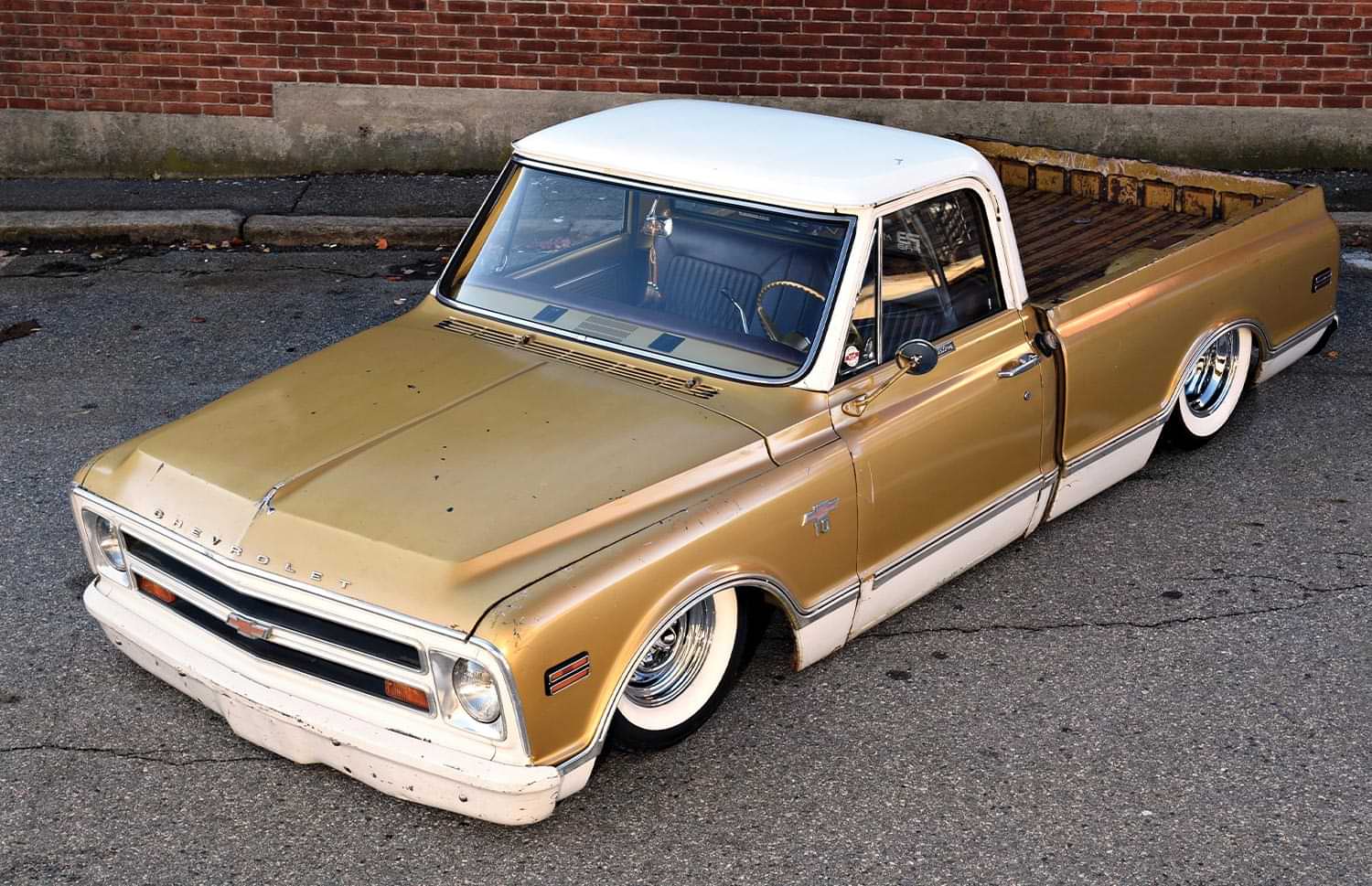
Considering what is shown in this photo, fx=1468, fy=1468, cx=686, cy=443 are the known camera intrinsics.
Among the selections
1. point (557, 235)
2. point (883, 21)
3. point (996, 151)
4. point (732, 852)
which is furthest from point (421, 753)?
point (883, 21)

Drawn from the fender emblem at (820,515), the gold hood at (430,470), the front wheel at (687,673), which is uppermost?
the gold hood at (430,470)

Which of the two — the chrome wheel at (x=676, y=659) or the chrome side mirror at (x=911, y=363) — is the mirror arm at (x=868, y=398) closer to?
the chrome side mirror at (x=911, y=363)

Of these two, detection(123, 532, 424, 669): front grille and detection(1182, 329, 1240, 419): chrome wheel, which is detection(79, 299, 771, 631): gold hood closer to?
detection(123, 532, 424, 669): front grille

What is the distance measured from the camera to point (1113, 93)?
952 centimetres

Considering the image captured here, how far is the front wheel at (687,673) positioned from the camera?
13.7 feet

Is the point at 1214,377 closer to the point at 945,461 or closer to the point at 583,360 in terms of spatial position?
the point at 945,461

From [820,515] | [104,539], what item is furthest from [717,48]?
[104,539]

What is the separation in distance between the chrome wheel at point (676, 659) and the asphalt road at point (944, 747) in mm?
222

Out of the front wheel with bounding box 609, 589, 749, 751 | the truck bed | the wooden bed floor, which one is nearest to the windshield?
the front wheel with bounding box 609, 589, 749, 751

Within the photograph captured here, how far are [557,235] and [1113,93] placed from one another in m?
5.71

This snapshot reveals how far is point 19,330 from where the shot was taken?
25.0 feet

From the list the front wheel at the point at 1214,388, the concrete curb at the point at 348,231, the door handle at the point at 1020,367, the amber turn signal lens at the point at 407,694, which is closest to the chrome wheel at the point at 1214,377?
the front wheel at the point at 1214,388

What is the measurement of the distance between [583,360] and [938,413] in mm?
1156

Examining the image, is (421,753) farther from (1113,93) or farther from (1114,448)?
(1113,93)
